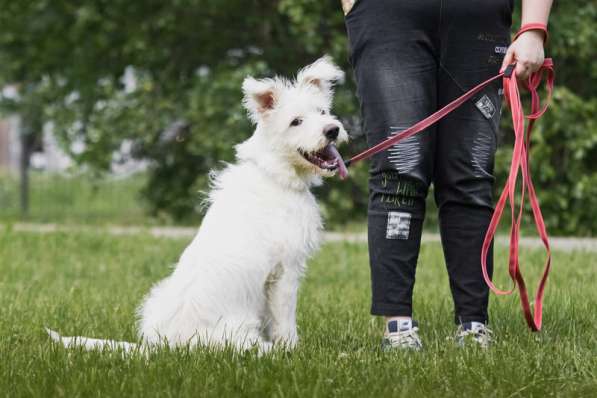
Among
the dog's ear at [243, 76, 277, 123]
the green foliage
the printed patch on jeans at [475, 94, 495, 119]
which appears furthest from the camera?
the green foliage

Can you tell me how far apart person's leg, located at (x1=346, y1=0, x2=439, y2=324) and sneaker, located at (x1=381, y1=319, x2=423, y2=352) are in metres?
0.04

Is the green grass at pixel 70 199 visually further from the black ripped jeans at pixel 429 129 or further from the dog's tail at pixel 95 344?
the black ripped jeans at pixel 429 129

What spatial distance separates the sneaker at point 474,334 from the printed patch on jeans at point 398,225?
1.69 feet

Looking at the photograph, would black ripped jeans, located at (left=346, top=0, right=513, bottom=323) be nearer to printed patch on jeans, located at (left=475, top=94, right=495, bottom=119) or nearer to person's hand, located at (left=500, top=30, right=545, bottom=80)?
printed patch on jeans, located at (left=475, top=94, right=495, bottom=119)

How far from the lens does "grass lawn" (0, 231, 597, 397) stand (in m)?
Result: 3.27

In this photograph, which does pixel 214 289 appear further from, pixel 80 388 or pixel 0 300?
pixel 0 300

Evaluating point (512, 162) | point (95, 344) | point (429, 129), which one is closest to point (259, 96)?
point (429, 129)

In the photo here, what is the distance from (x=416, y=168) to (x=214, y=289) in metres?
1.04

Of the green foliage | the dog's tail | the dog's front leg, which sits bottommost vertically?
the dog's tail

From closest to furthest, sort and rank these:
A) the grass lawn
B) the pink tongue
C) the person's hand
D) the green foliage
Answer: the grass lawn < the person's hand < the pink tongue < the green foliage

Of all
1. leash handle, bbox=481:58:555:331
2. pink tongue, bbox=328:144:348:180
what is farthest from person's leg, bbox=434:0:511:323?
pink tongue, bbox=328:144:348:180

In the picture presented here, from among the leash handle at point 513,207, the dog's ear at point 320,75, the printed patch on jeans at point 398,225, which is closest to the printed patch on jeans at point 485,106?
the leash handle at point 513,207

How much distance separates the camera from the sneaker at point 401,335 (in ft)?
12.9

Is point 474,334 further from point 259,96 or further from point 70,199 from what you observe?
point 70,199
